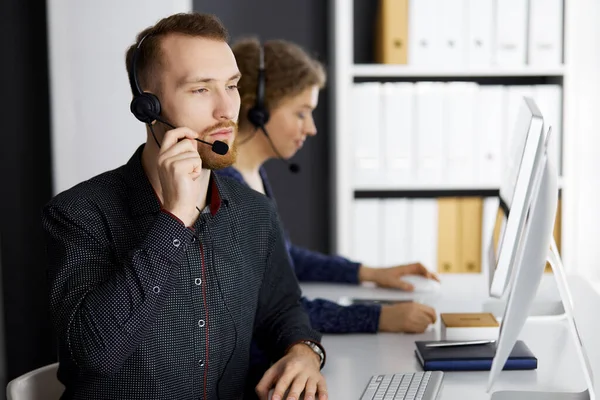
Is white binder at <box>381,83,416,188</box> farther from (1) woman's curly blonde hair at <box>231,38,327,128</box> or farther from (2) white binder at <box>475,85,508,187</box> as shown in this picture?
(1) woman's curly blonde hair at <box>231,38,327,128</box>

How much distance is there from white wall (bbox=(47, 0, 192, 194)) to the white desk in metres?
0.96

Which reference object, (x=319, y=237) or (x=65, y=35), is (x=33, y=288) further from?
(x=319, y=237)

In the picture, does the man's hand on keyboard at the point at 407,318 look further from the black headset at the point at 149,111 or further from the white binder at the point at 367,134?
the white binder at the point at 367,134

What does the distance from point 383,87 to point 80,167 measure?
1046 mm

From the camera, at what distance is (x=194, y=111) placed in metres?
1.49

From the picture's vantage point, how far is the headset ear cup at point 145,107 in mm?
1449

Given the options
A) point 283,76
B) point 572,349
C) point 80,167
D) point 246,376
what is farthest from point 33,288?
point 572,349

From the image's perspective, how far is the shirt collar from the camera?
4.89ft

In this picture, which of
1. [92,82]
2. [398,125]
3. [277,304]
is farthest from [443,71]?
[277,304]

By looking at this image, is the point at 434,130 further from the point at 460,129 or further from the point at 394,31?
the point at 394,31

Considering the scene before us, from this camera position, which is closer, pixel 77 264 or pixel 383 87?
pixel 77 264

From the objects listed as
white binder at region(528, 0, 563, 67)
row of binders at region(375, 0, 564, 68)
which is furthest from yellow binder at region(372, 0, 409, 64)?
white binder at region(528, 0, 563, 67)

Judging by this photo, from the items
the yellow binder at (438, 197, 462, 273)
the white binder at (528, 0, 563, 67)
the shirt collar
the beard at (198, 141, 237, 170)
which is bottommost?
the yellow binder at (438, 197, 462, 273)

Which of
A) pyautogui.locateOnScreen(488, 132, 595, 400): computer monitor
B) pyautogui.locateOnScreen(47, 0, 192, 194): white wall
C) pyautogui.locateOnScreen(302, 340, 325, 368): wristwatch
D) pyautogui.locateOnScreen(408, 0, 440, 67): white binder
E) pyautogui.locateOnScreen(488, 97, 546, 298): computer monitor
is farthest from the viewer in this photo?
pyautogui.locateOnScreen(408, 0, 440, 67): white binder
